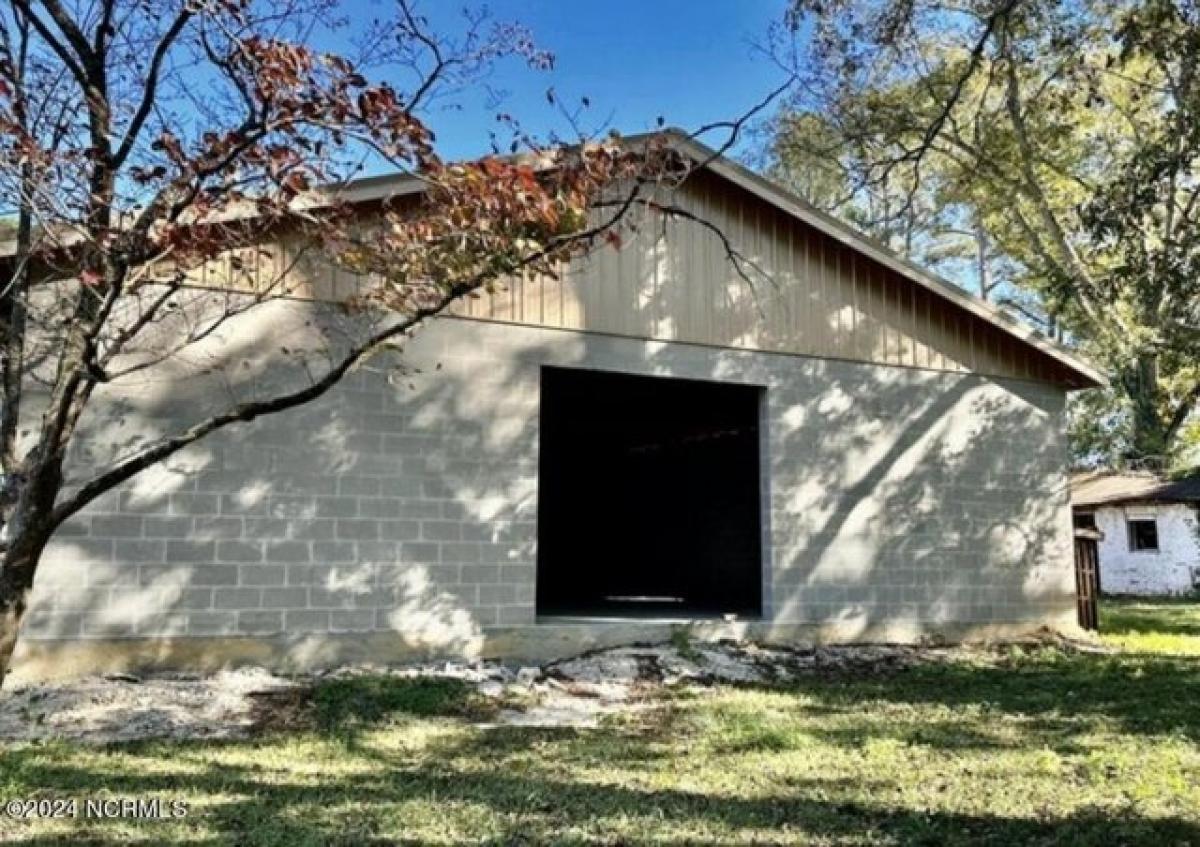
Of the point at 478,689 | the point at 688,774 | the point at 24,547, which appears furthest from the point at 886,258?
the point at 24,547

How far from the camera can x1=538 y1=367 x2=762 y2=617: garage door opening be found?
47.8ft

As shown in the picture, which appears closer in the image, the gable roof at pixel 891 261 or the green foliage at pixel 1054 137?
the green foliage at pixel 1054 137

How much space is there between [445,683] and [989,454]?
737 centimetres

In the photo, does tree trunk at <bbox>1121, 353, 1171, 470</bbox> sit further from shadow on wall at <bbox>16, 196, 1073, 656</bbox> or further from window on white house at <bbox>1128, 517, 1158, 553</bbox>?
shadow on wall at <bbox>16, 196, 1073, 656</bbox>

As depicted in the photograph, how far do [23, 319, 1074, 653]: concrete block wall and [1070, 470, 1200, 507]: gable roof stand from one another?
11.6 metres

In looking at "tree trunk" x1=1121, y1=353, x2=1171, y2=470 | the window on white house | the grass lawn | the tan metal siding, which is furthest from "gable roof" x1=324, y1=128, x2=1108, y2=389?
"tree trunk" x1=1121, y1=353, x2=1171, y2=470

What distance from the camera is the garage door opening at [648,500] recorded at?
47.8ft

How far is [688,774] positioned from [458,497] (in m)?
4.23

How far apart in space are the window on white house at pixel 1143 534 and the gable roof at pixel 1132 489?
0.83 metres

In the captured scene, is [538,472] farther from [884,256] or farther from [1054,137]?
[1054,137]

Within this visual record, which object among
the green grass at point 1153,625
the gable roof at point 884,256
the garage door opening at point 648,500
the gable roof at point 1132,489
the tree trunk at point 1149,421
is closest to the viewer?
the gable roof at point 884,256

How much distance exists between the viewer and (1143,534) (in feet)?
82.1

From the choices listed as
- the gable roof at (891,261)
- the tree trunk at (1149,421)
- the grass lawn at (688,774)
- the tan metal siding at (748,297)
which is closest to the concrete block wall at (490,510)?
the tan metal siding at (748,297)

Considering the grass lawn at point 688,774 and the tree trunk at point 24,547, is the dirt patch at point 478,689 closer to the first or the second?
the grass lawn at point 688,774
